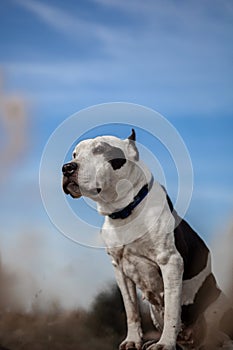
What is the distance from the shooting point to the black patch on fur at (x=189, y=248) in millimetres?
4074

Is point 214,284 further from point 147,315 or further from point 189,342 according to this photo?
point 147,315

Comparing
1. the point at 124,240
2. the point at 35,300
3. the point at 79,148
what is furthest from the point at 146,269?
the point at 35,300

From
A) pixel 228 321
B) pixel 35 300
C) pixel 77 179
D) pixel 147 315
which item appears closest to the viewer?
pixel 77 179

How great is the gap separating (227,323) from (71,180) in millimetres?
1333

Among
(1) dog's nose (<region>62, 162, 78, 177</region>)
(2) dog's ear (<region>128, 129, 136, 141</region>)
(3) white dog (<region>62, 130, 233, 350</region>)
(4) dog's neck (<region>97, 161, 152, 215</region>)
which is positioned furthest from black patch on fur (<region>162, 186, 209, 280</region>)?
(1) dog's nose (<region>62, 162, 78, 177</region>)

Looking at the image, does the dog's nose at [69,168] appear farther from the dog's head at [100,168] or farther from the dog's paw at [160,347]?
the dog's paw at [160,347]

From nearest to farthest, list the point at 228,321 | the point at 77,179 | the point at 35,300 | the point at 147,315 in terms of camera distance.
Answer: the point at 77,179
the point at 228,321
the point at 147,315
the point at 35,300

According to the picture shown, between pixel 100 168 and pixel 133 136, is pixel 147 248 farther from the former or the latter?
pixel 133 136

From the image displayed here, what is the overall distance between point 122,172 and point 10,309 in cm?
200

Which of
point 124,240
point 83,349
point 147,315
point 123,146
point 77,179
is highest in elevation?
point 123,146

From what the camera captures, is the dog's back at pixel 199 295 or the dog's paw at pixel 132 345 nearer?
the dog's paw at pixel 132 345

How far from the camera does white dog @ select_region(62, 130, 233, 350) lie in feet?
13.0

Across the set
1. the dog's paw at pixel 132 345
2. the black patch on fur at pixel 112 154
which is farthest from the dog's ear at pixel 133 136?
the dog's paw at pixel 132 345

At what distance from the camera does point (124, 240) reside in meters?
4.05
